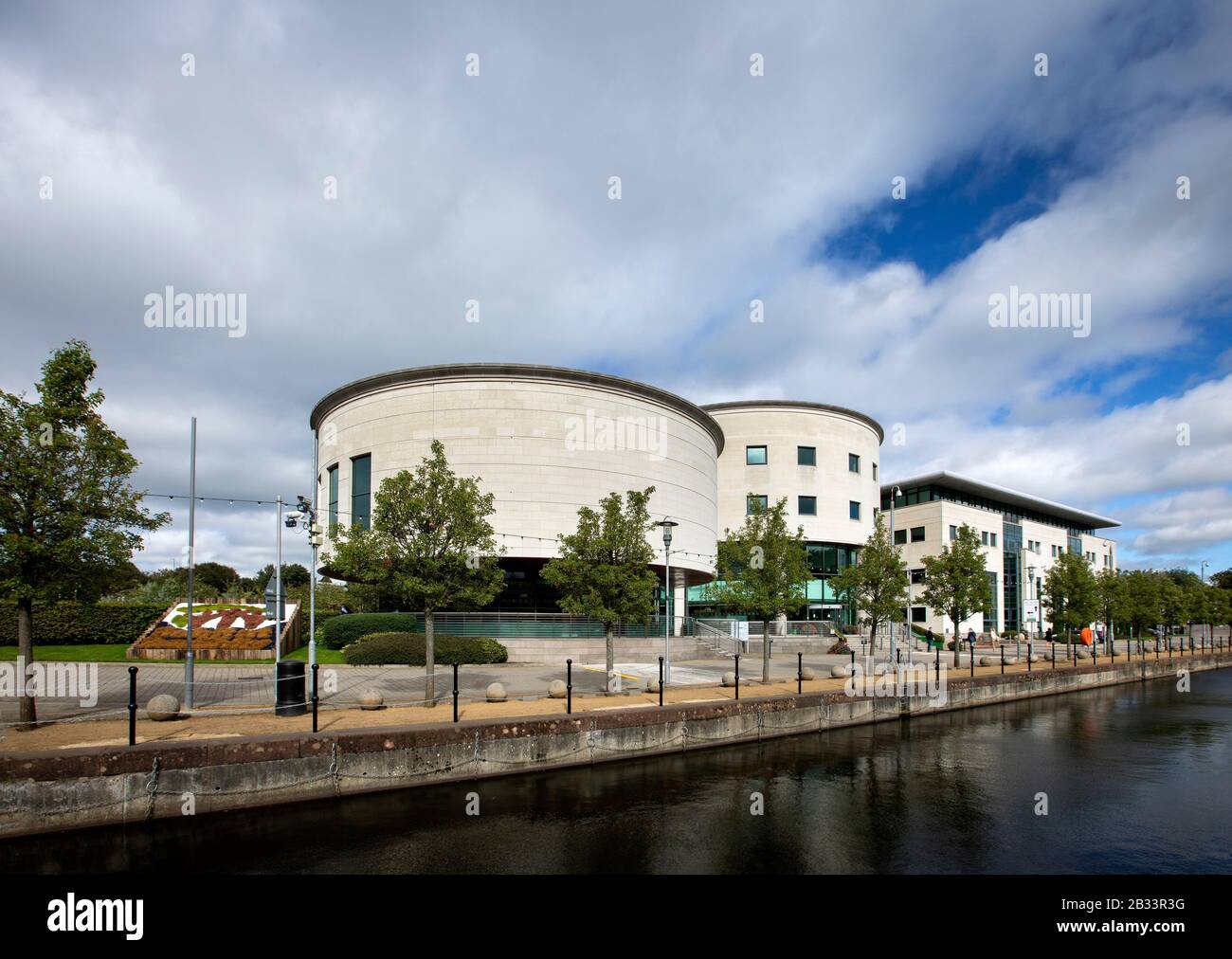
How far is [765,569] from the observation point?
26422 mm

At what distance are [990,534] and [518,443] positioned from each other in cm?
6119

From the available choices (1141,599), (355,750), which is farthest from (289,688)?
(1141,599)

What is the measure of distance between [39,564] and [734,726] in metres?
14.9

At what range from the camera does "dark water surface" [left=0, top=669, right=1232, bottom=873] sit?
8.82 m

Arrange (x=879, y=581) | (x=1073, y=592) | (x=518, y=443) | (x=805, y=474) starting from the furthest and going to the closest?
(x=805, y=474) → (x=1073, y=592) → (x=518, y=443) → (x=879, y=581)

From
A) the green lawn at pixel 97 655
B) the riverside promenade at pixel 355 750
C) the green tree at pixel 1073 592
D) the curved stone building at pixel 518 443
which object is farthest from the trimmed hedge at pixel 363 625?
the green tree at pixel 1073 592

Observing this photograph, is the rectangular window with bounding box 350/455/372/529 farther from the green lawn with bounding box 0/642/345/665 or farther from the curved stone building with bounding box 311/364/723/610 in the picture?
A: the green lawn with bounding box 0/642/345/665

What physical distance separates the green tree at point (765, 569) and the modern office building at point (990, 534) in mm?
45408

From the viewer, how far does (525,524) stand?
38125 mm

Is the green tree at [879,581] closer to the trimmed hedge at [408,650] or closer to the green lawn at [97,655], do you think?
the trimmed hedge at [408,650]

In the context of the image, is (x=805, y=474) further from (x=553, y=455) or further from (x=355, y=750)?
(x=355, y=750)
